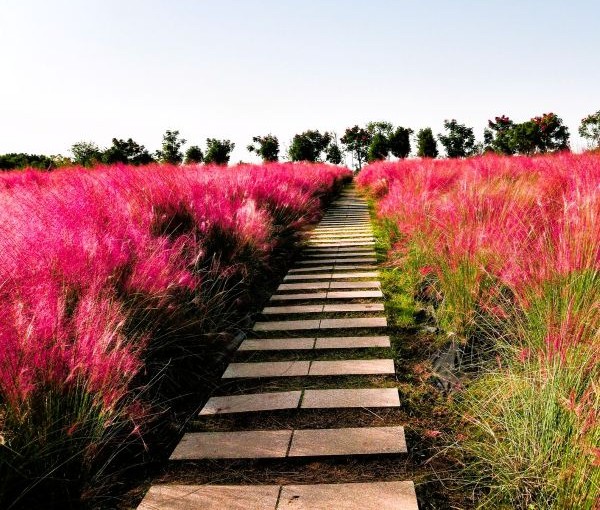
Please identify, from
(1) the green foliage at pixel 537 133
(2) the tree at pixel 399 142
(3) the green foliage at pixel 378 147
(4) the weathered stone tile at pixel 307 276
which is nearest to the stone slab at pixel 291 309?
(4) the weathered stone tile at pixel 307 276

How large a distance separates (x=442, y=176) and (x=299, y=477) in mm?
5957

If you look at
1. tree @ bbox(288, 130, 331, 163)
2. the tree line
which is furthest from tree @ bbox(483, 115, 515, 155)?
tree @ bbox(288, 130, 331, 163)

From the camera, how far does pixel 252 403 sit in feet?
7.71

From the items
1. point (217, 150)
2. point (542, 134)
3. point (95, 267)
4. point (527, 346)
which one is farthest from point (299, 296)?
point (217, 150)

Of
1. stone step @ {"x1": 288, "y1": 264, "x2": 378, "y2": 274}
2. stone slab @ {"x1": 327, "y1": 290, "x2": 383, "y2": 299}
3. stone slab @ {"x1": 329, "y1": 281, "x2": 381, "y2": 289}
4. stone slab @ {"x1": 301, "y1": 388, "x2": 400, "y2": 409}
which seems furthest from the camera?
stone step @ {"x1": 288, "y1": 264, "x2": 378, "y2": 274}

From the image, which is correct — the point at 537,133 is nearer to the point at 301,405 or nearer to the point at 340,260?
the point at 340,260

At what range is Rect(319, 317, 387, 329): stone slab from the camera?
3324 mm

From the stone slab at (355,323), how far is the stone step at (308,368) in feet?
1.88

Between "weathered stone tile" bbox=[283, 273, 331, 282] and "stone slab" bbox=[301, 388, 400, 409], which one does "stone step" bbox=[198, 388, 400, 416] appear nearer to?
"stone slab" bbox=[301, 388, 400, 409]

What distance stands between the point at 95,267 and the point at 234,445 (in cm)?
106

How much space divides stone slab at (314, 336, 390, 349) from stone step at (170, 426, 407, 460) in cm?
93

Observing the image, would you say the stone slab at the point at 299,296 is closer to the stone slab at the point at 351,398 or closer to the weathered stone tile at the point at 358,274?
the weathered stone tile at the point at 358,274

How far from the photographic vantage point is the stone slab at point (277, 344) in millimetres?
3020

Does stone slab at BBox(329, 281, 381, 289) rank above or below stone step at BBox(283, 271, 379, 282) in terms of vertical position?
below
